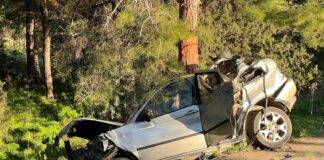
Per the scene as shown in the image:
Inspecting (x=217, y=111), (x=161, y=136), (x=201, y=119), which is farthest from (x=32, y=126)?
→ (x=217, y=111)

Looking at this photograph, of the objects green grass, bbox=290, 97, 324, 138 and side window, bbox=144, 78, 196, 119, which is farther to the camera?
green grass, bbox=290, 97, 324, 138

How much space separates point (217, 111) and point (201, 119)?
0.33 m

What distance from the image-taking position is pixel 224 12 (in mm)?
15805

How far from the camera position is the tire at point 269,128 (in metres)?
9.77

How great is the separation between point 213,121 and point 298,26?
5.99m

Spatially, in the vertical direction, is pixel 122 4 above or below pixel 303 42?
above

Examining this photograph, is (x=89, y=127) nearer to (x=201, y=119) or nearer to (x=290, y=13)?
(x=201, y=119)

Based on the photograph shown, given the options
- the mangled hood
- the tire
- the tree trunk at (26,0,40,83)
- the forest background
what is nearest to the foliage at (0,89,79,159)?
the forest background

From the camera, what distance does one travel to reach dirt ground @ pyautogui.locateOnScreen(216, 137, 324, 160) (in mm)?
9344

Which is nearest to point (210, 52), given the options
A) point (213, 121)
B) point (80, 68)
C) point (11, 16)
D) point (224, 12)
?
point (224, 12)

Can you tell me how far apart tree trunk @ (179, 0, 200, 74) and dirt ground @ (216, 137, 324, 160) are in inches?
98.8

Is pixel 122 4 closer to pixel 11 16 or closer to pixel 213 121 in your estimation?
pixel 213 121

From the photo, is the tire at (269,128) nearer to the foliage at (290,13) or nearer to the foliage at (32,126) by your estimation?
the foliage at (290,13)

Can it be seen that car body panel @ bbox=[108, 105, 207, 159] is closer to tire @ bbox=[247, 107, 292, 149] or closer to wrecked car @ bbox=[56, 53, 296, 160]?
→ wrecked car @ bbox=[56, 53, 296, 160]
